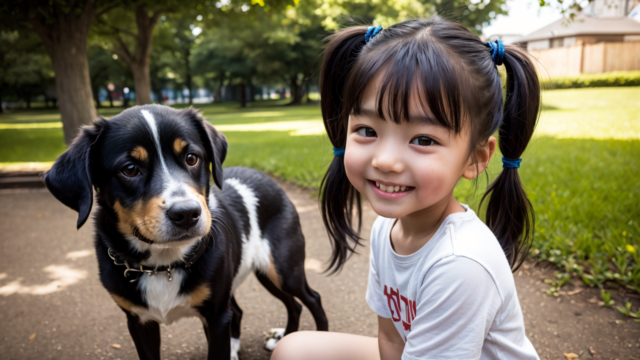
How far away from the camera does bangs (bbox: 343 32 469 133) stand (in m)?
1.46

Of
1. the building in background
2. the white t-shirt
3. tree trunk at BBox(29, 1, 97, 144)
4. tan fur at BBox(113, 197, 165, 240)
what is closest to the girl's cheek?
the white t-shirt

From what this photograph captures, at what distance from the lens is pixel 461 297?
1.43 m

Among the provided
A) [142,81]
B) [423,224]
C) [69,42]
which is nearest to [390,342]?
[423,224]

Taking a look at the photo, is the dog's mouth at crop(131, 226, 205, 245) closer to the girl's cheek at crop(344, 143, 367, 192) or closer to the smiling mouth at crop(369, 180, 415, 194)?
the girl's cheek at crop(344, 143, 367, 192)

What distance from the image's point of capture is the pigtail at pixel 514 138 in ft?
5.64

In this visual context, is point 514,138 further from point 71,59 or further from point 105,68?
point 105,68

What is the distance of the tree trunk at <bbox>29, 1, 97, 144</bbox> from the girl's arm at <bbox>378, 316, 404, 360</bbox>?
9.72m

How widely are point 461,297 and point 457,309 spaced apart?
0.15ft

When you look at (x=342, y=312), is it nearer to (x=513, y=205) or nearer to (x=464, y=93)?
(x=513, y=205)

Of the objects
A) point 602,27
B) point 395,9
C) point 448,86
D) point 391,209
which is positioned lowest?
point 391,209

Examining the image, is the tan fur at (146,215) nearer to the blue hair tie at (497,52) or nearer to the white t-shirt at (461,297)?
the white t-shirt at (461,297)

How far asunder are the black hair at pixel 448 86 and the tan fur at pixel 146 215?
0.88 metres

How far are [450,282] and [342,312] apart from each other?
2.16 meters

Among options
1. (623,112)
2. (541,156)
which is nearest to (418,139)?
(541,156)
